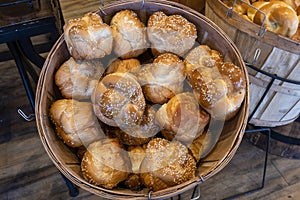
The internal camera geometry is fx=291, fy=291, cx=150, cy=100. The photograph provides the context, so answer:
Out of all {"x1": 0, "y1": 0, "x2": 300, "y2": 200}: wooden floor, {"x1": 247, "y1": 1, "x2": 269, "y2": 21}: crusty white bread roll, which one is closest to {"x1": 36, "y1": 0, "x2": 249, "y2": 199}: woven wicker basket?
{"x1": 247, "y1": 1, "x2": 269, "y2": 21}: crusty white bread roll

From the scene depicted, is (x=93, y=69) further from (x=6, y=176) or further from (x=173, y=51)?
(x=6, y=176)

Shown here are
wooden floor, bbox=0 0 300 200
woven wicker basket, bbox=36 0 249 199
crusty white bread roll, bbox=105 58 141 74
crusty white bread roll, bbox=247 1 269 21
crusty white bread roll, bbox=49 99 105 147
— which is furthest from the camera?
wooden floor, bbox=0 0 300 200

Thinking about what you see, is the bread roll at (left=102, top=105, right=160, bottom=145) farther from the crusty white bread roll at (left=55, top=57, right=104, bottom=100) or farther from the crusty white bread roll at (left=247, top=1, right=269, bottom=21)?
the crusty white bread roll at (left=247, top=1, right=269, bottom=21)

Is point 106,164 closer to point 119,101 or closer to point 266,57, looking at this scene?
point 119,101

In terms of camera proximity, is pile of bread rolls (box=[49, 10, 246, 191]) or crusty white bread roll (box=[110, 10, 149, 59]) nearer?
pile of bread rolls (box=[49, 10, 246, 191])

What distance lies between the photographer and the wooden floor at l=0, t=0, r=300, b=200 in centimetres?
168

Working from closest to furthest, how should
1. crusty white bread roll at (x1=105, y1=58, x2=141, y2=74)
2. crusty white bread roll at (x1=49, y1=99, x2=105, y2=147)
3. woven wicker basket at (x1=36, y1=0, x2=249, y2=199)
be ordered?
woven wicker basket at (x1=36, y1=0, x2=249, y2=199) < crusty white bread roll at (x1=49, y1=99, x2=105, y2=147) < crusty white bread roll at (x1=105, y1=58, x2=141, y2=74)

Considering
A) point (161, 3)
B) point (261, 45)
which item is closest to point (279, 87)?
point (261, 45)

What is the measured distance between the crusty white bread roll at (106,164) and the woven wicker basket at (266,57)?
2.34 ft

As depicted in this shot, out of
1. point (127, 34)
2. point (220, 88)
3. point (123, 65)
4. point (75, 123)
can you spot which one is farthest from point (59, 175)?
point (220, 88)

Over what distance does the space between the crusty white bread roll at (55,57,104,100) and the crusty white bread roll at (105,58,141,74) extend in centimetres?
5

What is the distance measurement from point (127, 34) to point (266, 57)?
24.6 inches

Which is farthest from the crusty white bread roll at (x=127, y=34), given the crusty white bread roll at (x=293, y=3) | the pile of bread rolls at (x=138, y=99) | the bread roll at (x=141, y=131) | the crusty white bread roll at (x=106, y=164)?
the crusty white bread roll at (x=293, y=3)

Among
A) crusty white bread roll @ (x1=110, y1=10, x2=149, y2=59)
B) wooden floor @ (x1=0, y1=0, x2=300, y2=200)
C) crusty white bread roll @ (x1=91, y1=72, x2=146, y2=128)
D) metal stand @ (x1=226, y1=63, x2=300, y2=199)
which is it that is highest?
crusty white bread roll @ (x1=110, y1=10, x2=149, y2=59)
